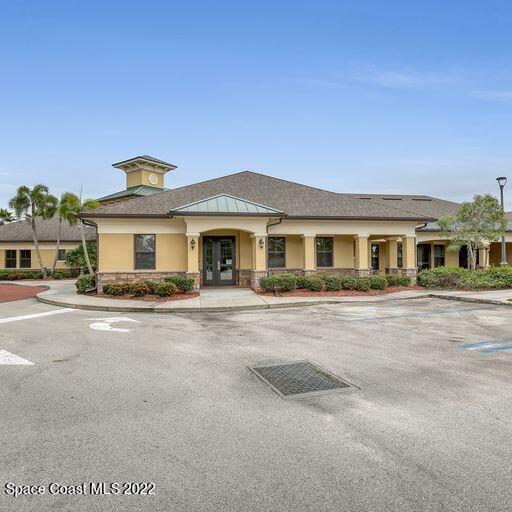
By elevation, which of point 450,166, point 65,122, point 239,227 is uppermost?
point 450,166

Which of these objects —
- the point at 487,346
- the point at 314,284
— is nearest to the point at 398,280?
the point at 314,284

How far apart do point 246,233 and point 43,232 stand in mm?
25162

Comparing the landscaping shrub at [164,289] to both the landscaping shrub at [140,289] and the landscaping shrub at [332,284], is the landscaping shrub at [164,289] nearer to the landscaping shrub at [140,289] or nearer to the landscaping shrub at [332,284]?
the landscaping shrub at [140,289]

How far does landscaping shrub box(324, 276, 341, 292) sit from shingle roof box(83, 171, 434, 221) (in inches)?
149

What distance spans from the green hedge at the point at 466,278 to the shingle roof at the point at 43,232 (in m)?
30.0

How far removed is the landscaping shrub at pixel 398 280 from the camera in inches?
704

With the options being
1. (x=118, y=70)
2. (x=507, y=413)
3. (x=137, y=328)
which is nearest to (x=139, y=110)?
(x=118, y=70)

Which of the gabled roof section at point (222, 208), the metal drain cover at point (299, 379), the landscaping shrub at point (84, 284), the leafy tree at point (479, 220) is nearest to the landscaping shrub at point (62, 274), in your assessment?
the landscaping shrub at point (84, 284)

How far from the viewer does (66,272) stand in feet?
99.0

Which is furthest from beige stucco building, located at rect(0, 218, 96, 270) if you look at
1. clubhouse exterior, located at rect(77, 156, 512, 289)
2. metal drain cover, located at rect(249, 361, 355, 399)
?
metal drain cover, located at rect(249, 361, 355, 399)

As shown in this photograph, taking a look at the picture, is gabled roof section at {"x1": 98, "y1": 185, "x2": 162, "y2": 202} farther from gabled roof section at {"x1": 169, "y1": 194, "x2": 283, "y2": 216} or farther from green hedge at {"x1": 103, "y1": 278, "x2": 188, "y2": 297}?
green hedge at {"x1": 103, "y1": 278, "x2": 188, "y2": 297}

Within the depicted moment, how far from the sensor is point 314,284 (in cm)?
1609

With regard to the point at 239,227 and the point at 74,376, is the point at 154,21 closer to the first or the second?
the point at 239,227

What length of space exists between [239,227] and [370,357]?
11605mm
